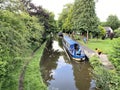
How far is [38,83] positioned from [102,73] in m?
5.35

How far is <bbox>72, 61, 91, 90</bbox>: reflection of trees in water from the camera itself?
1965cm

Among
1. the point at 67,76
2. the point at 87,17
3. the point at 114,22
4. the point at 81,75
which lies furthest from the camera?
the point at 114,22

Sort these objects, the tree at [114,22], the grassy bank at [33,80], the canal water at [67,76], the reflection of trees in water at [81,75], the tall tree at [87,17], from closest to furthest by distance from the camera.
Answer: the grassy bank at [33,80], the canal water at [67,76], the reflection of trees in water at [81,75], the tall tree at [87,17], the tree at [114,22]

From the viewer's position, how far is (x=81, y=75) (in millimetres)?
23438

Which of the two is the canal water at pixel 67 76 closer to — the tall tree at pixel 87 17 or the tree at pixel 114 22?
the tall tree at pixel 87 17

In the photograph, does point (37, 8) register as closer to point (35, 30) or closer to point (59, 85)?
point (35, 30)

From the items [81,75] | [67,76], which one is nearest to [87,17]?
[81,75]

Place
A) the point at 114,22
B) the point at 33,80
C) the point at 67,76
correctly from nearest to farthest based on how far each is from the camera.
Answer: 1. the point at 33,80
2. the point at 67,76
3. the point at 114,22

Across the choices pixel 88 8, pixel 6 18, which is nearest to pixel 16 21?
pixel 6 18

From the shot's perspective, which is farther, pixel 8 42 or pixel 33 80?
pixel 33 80

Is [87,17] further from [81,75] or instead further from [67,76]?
[67,76]

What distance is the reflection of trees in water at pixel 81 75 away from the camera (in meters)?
19.6

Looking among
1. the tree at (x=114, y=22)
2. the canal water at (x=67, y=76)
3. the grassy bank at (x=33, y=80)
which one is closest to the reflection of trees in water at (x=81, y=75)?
the canal water at (x=67, y=76)

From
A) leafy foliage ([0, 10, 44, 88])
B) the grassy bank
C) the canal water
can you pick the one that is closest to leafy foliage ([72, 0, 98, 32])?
the canal water
